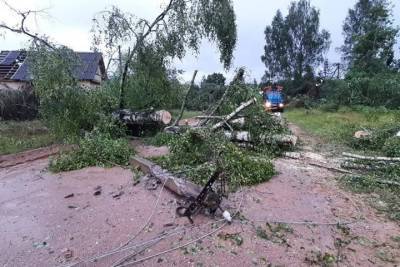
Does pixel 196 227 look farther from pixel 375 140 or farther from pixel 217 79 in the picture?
pixel 217 79

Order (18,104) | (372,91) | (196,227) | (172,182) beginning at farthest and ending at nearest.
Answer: (372,91) < (18,104) < (172,182) < (196,227)

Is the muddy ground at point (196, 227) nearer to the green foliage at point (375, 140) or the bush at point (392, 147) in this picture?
the bush at point (392, 147)

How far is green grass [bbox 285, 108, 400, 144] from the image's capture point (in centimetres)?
1009

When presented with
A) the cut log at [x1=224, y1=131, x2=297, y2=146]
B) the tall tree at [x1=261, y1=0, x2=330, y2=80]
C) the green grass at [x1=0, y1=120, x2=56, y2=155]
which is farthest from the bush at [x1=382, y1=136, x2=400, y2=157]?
the tall tree at [x1=261, y1=0, x2=330, y2=80]

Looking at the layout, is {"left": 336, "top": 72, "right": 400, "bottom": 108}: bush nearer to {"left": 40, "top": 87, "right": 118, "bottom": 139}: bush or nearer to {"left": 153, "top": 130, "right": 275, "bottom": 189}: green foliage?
{"left": 153, "top": 130, "right": 275, "bottom": 189}: green foliage

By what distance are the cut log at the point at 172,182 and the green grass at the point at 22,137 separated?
189 inches

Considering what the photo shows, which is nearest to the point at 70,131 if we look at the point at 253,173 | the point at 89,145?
the point at 89,145

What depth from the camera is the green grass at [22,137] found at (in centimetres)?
900

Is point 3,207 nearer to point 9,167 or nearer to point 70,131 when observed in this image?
point 9,167

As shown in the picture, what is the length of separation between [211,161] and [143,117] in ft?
13.9

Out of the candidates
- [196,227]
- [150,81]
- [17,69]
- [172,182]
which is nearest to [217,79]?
[150,81]

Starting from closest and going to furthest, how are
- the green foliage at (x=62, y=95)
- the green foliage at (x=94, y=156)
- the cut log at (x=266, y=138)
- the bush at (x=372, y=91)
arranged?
the green foliage at (x=94, y=156), the cut log at (x=266, y=138), the green foliage at (x=62, y=95), the bush at (x=372, y=91)

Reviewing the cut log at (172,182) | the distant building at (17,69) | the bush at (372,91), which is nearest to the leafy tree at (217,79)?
the distant building at (17,69)

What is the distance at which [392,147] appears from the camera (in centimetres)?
706
